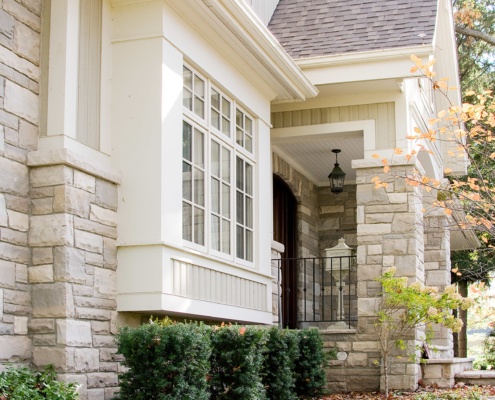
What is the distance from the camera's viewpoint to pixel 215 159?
837 centimetres

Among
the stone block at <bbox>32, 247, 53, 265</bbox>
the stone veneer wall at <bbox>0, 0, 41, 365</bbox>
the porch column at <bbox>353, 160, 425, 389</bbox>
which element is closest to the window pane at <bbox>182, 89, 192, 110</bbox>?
the stone veneer wall at <bbox>0, 0, 41, 365</bbox>

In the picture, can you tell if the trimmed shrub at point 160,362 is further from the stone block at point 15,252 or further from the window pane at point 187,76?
the window pane at point 187,76

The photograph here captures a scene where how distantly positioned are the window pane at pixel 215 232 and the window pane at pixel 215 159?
0.46m

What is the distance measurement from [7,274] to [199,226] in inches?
84.8

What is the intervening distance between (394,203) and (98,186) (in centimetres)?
468

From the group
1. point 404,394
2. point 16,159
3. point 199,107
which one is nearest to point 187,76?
point 199,107

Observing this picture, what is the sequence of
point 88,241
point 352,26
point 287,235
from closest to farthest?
point 88,241
point 352,26
point 287,235

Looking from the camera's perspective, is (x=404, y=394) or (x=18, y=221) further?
→ (x=404, y=394)

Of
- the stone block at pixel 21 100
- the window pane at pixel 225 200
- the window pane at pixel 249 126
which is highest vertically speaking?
the window pane at pixel 249 126

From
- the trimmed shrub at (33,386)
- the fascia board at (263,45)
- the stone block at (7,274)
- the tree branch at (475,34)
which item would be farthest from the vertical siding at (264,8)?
the tree branch at (475,34)

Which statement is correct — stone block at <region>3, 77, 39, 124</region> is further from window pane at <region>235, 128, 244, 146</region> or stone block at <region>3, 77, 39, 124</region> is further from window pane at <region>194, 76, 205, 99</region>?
window pane at <region>235, 128, 244, 146</region>

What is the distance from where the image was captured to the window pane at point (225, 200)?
8.50m

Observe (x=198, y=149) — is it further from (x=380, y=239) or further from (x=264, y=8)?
(x=264, y=8)

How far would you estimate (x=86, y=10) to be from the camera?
23.0 ft
